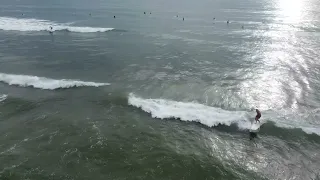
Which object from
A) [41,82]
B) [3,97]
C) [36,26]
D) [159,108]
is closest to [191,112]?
[159,108]

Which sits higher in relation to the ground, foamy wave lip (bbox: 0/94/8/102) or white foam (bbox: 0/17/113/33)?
white foam (bbox: 0/17/113/33)

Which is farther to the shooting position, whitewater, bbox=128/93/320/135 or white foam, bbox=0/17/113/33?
white foam, bbox=0/17/113/33

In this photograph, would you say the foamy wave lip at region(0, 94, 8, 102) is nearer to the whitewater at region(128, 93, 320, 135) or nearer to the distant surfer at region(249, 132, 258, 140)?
the whitewater at region(128, 93, 320, 135)

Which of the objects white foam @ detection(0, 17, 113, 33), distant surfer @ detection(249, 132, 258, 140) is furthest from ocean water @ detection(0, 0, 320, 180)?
white foam @ detection(0, 17, 113, 33)

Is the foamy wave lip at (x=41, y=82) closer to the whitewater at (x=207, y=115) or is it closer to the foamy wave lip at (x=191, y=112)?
the foamy wave lip at (x=191, y=112)

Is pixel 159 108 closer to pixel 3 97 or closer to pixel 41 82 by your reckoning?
pixel 41 82

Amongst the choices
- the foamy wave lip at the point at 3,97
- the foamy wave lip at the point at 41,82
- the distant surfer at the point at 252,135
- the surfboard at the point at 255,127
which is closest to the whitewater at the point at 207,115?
the surfboard at the point at 255,127
